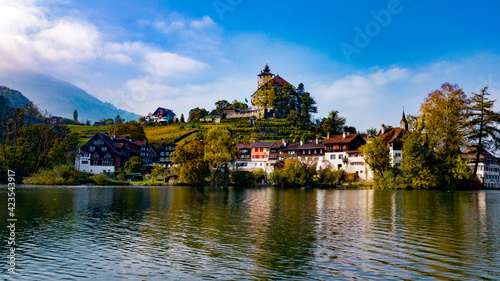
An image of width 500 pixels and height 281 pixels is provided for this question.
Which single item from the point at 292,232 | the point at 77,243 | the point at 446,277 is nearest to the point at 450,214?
the point at 292,232

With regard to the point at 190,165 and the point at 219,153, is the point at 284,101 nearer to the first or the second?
the point at 219,153

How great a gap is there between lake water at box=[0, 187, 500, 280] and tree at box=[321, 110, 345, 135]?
10151 cm

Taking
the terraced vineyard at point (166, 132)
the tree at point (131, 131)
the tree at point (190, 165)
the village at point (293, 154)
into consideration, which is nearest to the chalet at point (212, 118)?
the terraced vineyard at point (166, 132)

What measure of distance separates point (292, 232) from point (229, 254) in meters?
7.22

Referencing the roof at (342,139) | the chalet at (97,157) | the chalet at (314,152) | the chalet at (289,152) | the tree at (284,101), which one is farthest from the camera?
the tree at (284,101)

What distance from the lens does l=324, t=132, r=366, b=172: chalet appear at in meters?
96.2

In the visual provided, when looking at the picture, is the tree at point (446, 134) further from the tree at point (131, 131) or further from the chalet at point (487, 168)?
the tree at point (131, 131)

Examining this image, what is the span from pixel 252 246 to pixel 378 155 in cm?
6897

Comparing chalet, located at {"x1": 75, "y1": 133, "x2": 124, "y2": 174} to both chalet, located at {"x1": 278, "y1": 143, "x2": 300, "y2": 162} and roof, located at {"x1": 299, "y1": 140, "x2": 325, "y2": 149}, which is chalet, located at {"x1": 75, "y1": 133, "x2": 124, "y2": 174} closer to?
chalet, located at {"x1": 278, "y1": 143, "x2": 300, "y2": 162}

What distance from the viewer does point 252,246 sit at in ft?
64.4

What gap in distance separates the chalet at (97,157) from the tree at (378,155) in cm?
7567

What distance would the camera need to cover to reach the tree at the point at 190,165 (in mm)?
87938

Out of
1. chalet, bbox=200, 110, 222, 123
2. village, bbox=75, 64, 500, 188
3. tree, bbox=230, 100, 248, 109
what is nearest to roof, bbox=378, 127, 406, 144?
village, bbox=75, 64, 500, 188

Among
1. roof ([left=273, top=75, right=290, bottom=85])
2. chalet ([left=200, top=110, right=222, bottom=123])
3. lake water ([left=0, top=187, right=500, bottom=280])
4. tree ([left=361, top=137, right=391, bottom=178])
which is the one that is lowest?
lake water ([left=0, top=187, right=500, bottom=280])
